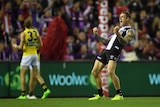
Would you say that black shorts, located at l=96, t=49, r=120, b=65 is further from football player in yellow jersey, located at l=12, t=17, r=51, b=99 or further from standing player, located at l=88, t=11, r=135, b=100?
football player in yellow jersey, located at l=12, t=17, r=51, b=99

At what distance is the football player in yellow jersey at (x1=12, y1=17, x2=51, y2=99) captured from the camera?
58.1 ft

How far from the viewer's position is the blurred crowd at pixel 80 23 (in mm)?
22438

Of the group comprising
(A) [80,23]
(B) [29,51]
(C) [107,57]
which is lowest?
(C) [107,57]

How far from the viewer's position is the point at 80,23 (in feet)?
78.6

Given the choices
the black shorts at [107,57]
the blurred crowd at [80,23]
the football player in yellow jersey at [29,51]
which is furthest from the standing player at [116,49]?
the blurred crowd at [80,23]

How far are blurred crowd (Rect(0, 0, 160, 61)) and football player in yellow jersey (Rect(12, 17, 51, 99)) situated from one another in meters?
3.54

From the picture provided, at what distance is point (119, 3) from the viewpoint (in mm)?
24438

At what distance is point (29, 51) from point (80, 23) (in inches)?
250

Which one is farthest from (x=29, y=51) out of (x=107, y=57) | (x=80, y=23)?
(x=80, y=23)

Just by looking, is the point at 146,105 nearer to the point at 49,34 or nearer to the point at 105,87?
the point at 105,87

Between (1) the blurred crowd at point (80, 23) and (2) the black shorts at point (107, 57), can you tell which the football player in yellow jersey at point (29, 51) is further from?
(1) the blurred crowd at point (80, 23)

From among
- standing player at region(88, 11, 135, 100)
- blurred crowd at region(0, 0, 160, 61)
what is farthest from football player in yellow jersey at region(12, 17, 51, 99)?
blurred crowd at region(0, 0, 160, 61)

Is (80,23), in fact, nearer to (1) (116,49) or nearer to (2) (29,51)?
(2) (29,51)

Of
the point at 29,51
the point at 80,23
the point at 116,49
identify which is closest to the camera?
the point at 116,49
